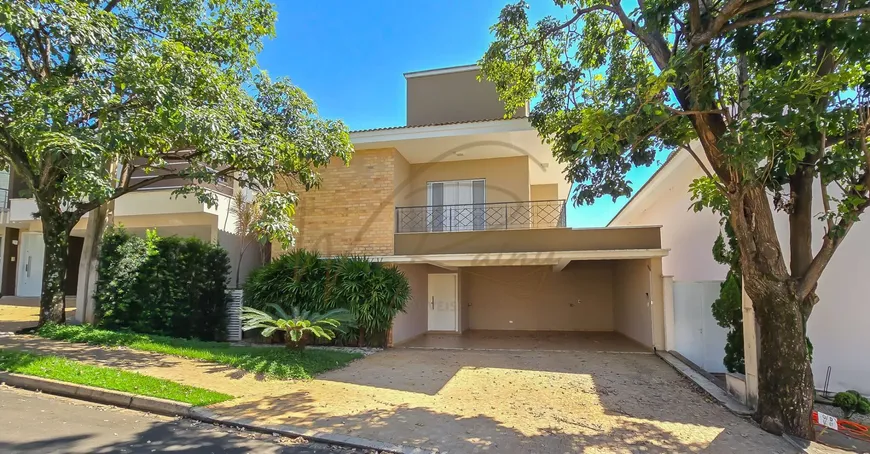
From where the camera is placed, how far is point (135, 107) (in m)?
8.07

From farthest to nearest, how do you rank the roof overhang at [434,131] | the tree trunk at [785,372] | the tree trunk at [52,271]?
the roof overhang at [434,131], the tree trunk at [52,271], the tree trunk at [785,372]

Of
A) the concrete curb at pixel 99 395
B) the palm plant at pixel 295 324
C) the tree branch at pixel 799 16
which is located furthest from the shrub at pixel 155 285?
the tree branch at pixel 799 16

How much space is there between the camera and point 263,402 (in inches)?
248

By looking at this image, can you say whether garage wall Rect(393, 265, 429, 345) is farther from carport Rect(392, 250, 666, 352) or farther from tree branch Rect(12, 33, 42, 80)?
tree branch Rect(12, 33, 42, 80)

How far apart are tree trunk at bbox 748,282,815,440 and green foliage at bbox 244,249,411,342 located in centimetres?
755

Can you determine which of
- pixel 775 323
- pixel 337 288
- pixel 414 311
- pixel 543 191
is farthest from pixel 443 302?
pixel 775 323

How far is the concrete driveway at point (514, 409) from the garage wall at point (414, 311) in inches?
119

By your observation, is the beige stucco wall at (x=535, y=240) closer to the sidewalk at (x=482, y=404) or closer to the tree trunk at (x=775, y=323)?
the sidewalk at (x=482, y=404)

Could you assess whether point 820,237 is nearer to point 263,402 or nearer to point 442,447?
point 442,447

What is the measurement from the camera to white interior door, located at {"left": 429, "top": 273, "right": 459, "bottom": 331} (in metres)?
15.6

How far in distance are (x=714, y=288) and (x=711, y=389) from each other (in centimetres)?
371

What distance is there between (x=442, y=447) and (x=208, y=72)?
7.71 meters

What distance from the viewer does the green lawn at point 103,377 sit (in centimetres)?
612

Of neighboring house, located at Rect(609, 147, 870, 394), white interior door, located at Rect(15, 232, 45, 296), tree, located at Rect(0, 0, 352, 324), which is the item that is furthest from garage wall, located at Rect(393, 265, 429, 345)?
white interior door, located at Rect(15, 232, 45, 296)
